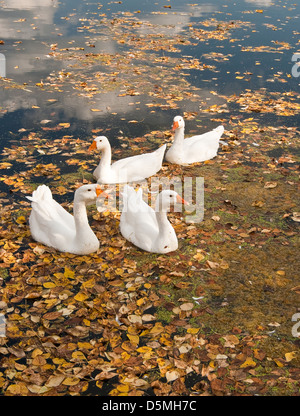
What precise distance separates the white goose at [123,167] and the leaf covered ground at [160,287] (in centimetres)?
49

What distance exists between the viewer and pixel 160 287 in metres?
5.44

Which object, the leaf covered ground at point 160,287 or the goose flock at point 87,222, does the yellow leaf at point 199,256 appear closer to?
the leaf covered ground at point 160,287

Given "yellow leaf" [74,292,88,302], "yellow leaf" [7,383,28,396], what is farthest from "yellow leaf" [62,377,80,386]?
"yellow leaf" [74,292,88,302]

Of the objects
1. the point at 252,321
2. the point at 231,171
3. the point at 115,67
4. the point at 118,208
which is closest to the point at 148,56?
the point at 115,67

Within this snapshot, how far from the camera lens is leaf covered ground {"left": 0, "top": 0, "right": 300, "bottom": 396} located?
4.35 m

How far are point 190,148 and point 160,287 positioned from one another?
11.3ft

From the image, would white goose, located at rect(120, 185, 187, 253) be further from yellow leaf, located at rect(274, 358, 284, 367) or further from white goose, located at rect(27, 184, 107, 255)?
yellow leaf, located at rect(274, 358, 284, 367)

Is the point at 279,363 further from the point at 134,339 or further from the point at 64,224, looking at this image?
the point at 64,224

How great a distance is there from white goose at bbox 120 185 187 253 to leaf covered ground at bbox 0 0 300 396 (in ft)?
0.49

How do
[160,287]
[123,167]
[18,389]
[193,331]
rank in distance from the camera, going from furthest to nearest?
[123,167], [160,287], [193,331], [18,389]

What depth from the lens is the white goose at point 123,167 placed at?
731cm

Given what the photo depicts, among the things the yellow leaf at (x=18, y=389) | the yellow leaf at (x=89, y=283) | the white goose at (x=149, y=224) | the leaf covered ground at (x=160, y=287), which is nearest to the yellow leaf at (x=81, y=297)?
the leaf covered ground at (x=160, y=287)

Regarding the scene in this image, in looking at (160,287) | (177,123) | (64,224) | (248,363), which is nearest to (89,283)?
(160,287)

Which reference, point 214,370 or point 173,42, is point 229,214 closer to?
point 214,370
